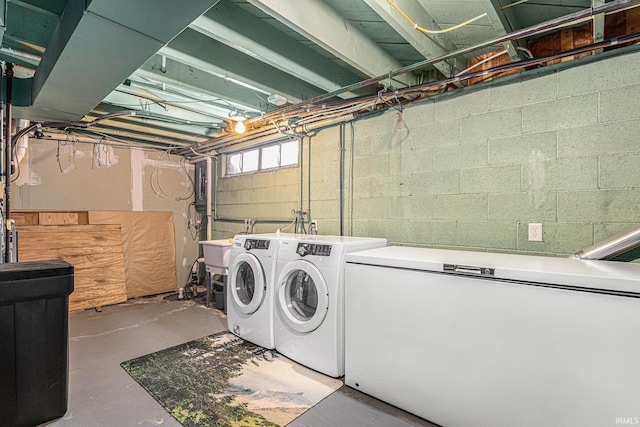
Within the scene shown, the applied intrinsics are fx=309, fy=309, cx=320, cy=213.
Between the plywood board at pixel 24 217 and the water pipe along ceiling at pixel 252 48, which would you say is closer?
the water pipe along ceiling at pixel 252 48

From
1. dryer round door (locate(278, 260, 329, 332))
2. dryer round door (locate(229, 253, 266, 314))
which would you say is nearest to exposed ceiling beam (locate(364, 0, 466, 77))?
dryer round door (locate(278, 260, 329, 332))

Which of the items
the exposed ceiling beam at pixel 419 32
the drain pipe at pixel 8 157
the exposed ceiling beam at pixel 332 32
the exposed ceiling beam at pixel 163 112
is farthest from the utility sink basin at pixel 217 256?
the exposed ceiling beam at pixel 419 32

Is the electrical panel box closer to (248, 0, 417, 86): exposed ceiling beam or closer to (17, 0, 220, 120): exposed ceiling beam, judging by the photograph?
(17, 0, 220, 120): exposed ceiling beam

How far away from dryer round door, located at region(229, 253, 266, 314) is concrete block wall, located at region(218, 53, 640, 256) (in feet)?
3.13

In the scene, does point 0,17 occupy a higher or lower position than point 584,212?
higher

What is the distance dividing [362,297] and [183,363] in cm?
153

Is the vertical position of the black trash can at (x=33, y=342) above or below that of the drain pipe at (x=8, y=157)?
below

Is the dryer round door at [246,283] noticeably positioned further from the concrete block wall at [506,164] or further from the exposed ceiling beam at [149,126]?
the exposed ceiling beam at [149,126]

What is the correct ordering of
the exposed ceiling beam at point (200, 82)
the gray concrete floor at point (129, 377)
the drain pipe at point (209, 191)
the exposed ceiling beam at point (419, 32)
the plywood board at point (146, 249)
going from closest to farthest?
the exposed ceiling beam at point (419, 32) → the gray concrete floor at point (129, 377) → the exposed ceiling beam at point (200, 82) → the plywood board at point (146, 249) → the drain pipe at point (209, 191)

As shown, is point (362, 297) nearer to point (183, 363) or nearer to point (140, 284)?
point (183, 363)

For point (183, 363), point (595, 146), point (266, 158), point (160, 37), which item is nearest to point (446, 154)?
point (595, 146)

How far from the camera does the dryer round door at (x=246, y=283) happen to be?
8.72 ft

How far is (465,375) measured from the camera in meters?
1.56

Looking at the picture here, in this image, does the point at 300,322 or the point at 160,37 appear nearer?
the point at 160,37
